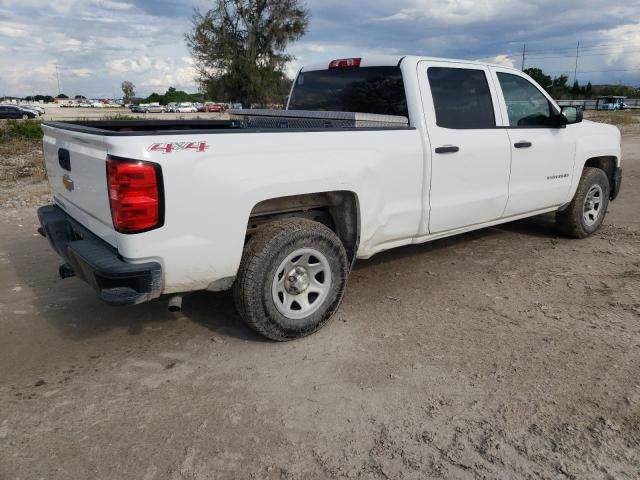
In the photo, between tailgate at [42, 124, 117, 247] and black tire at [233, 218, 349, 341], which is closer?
tailgate at [42, 124, 117, 247]

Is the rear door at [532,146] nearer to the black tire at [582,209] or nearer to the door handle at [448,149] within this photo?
the black tire at [582,209]

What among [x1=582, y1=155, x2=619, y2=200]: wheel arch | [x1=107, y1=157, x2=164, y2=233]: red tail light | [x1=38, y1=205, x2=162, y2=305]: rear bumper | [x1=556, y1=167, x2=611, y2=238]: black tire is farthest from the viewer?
[x1=582, y1=155, x2=619, y2=200]: wheel arch

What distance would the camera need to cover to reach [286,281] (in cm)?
356

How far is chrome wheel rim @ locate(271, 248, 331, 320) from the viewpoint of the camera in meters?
3.51

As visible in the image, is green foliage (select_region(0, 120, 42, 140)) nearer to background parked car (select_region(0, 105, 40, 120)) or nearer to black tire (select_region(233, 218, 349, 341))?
black tire (select_region(233, 218, 349, 341))

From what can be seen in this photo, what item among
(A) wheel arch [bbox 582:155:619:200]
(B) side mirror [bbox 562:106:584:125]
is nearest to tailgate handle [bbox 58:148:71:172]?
(B) side mirror [bbox 562:106:584:125]

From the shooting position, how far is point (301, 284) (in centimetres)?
362

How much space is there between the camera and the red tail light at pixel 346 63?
4578 mm

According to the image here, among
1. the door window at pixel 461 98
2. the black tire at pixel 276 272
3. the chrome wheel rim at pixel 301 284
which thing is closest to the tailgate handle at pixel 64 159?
the black tire at pixel 276 272

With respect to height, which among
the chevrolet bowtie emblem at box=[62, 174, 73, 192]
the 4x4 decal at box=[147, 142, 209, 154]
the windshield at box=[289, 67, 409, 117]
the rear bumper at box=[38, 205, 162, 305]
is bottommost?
the rear bumper at box=[38, 205, 162, 305]

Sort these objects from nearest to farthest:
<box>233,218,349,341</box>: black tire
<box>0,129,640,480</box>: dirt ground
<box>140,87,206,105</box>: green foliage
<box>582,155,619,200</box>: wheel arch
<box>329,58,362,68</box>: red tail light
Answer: <box>0,129,640,480</box>: dirt ground, <box>233,218,349,341</box>: black tire, <box>329,58,362,68</box>: red tail light, <box>582,155,619,200</box>: wheel arch, <box>140,87,206,105</box>: green foliage

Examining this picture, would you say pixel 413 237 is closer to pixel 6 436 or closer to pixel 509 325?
pixel 509 325

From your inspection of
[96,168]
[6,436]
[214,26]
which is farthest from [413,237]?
[214,26]

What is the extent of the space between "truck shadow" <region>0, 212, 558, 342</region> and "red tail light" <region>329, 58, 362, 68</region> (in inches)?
75.4
